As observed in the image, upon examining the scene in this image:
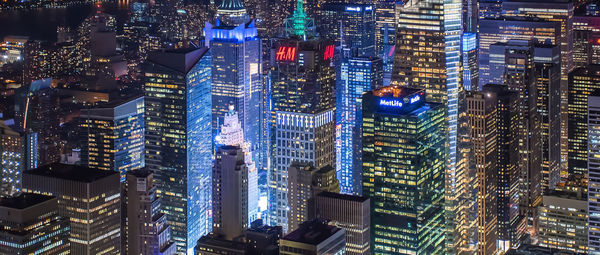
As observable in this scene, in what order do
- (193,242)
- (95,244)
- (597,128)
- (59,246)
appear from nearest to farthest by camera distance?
1. (59,246)
2. (95,244)
3. (597,128)
4. (193,242)

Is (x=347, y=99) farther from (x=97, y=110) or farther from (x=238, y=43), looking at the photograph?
(x=97, y=110)

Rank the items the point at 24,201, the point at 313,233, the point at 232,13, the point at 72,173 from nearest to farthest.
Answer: the point at 24,201
the point at 313,233
the point at 72,173
the point at 232,13

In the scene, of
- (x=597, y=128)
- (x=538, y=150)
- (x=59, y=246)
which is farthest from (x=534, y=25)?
(x=59, y=246)

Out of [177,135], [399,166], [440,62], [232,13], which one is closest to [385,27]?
[232,13]

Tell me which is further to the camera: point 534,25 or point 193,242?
point 534,25

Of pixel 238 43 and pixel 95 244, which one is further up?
pixel 238 43

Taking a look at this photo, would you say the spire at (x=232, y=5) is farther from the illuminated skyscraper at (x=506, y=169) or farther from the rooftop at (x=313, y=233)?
the rooftop at (x=313, y=233)

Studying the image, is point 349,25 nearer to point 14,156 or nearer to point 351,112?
point 351,112
